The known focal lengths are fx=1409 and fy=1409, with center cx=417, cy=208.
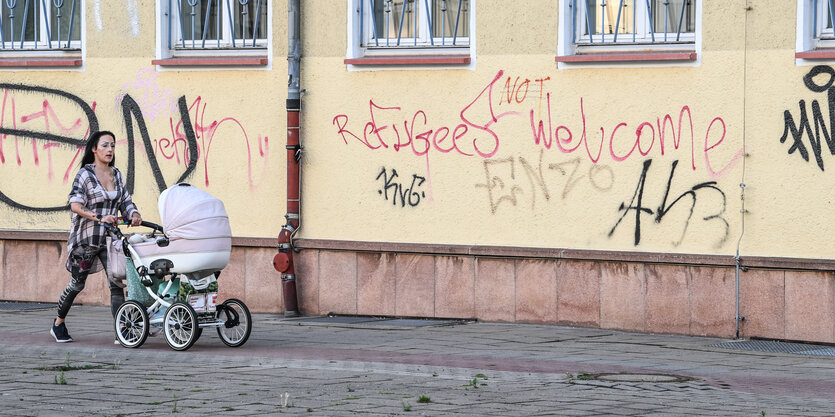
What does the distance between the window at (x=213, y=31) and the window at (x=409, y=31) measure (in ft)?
3.24

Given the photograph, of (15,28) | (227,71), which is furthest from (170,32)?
(15,28)

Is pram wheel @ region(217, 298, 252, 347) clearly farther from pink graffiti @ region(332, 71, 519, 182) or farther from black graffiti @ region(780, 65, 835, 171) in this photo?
black graffiti @ region(780, 65, 835, 171)

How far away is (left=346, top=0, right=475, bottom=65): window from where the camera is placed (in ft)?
44.1

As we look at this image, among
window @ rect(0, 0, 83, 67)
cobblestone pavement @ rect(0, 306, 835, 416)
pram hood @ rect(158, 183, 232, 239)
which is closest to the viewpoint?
cobblestone pavement @ rect(0, 306, 835, 416)

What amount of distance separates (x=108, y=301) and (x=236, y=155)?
214 cm

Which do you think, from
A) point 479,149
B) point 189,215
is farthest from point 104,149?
point 479,149

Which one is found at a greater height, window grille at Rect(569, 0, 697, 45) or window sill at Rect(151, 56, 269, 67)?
window grille at Rect(569, 0, 697, 45)

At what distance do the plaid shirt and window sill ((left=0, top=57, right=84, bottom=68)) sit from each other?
3642 mm

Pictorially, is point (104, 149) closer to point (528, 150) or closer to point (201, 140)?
point (201, 140)

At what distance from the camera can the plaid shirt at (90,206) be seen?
444 inches

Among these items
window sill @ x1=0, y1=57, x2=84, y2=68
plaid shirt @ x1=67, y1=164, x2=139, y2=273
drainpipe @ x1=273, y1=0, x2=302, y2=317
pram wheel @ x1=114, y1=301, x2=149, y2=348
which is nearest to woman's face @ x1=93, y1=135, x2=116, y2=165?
plaid shirt @ x1=67, y1=164, x2=139, y2=273

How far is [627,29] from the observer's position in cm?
1281

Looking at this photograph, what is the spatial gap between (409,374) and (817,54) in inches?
183

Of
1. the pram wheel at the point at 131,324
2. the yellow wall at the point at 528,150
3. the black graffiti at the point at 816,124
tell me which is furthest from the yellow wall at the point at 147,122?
the black graffiti at the point at 816,124
